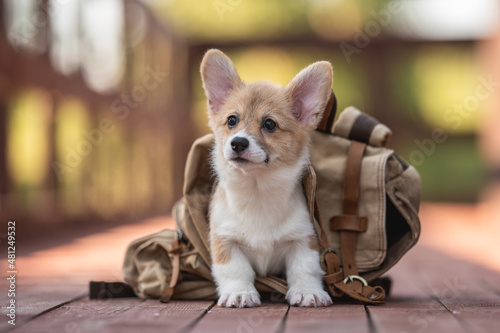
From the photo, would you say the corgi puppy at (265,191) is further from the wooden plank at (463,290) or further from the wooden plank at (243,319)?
the wooden plank at (463,290)

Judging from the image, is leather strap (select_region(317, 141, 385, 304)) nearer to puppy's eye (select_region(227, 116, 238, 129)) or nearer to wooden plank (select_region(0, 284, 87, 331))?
puppy's eye (select_region(227, 116, 238, 129))

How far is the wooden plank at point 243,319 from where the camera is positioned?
6.36 feet

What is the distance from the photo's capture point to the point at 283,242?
99.5 inches

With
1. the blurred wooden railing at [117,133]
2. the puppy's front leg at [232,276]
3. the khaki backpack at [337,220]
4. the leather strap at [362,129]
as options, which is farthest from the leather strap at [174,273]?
the blurred wooden railing at [117,133]

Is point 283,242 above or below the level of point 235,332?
above

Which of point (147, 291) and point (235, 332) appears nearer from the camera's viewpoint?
point (235, 332)

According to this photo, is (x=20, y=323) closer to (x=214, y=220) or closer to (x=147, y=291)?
(x=147, y=291)

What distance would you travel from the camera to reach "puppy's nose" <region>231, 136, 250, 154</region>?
2.38 metres

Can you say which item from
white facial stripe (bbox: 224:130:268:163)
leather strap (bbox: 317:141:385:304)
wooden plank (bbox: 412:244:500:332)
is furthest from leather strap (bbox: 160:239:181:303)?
wooden plank (bbox: 412:244:500:332)

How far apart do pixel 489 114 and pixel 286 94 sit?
8.07 meters

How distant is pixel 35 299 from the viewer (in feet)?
8.70

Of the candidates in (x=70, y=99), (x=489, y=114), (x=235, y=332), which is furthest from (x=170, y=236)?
(x=489, y=114)

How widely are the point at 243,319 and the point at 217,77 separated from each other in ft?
3.94

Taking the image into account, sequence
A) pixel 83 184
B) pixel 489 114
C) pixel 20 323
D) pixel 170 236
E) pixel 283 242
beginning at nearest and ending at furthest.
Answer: pixel 20 323, pixel 283 242, pixel 170 236, pixel 83 184, pixel 489 114
